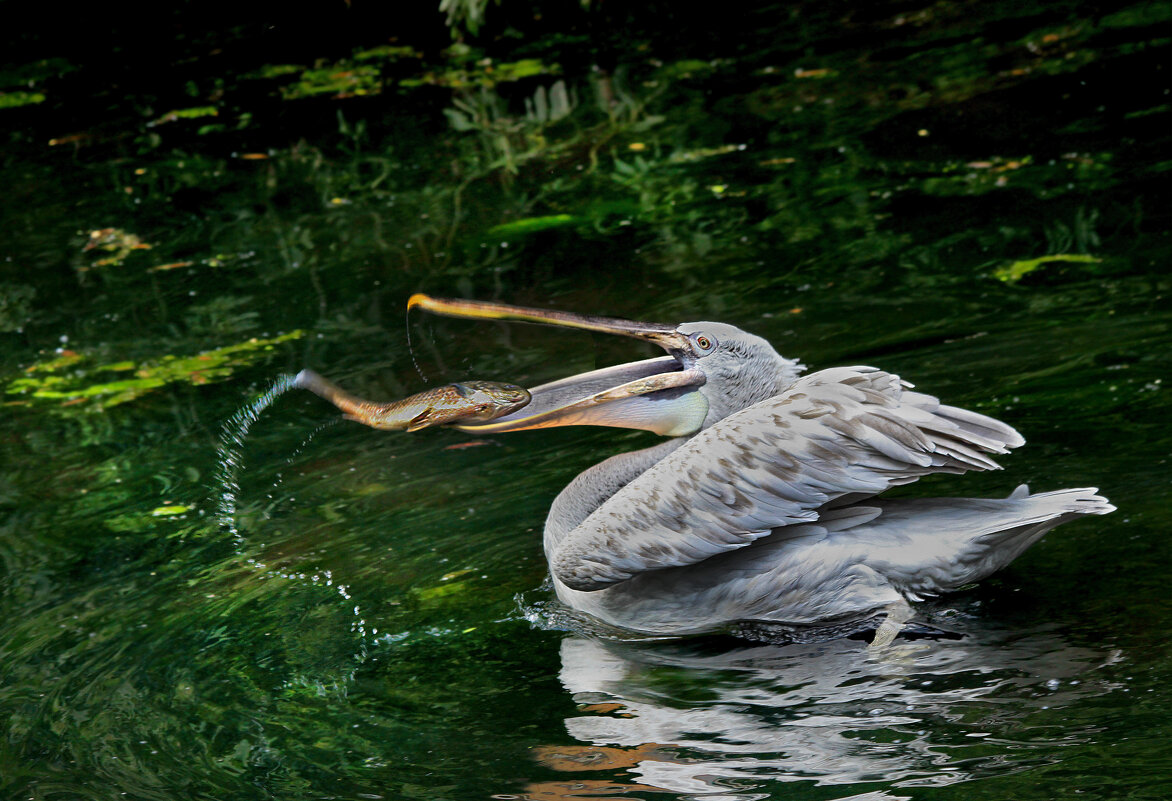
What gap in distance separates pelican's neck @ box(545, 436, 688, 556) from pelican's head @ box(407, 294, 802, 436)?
0.08 m

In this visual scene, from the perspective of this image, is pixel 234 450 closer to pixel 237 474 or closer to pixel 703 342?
pixel 237 474

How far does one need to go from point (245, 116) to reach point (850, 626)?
9.19 m

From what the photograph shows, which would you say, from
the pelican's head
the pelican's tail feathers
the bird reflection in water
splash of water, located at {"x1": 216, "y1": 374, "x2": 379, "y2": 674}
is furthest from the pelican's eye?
splash of water, located at {"x1": 216, "y1": 374, "x2": 379, "y2": 674}

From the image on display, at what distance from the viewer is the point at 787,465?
355cm

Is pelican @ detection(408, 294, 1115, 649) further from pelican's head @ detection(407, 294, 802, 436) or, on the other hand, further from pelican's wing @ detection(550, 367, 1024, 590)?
pelican's head @ detection(407, 294, 802, 436)

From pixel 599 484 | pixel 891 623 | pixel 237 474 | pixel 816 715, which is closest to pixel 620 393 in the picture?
pixel 599 484

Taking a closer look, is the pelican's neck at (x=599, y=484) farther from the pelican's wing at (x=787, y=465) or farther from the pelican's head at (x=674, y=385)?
the pelican's wing at (x=787, y=465)

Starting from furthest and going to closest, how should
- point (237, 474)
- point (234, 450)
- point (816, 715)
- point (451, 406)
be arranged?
1. point (234, 450)
2. point (237, 474)
3. point (451, 406)
4. point (816, 715)

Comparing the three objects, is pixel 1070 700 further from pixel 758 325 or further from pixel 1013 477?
pixel 758 325

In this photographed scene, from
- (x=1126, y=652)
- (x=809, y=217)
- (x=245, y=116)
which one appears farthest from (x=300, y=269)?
(x=1126, y=652)

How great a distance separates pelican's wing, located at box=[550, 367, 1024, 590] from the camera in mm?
3514

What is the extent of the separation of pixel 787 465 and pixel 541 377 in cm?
227

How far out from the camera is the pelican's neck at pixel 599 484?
4.04 metres

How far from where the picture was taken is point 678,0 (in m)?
12.6
